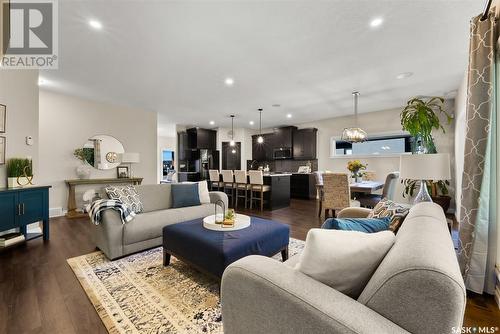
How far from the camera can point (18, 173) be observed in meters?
3.05

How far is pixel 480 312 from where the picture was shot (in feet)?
5.46

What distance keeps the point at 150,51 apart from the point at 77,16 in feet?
2.62

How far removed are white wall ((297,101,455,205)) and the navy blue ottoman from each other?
4922 millimetres

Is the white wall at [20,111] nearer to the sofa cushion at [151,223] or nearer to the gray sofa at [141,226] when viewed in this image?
the gray sofa at [141,226]

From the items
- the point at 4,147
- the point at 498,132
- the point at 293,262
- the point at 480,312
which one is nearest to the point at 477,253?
the point at 480,312

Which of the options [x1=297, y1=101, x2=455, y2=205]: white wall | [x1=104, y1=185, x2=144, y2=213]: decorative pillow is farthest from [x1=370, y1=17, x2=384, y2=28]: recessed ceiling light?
[x1=297, y1=101, x2=455, y2=205]: white wall

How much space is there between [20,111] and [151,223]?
9.16 ft

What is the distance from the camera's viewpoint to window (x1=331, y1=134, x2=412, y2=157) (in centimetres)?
580

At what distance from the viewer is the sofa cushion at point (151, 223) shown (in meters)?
2.59

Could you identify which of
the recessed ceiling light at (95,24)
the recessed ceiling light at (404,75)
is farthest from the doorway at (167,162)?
the recessed ceiling light at (404,75)

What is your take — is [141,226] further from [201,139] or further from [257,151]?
[257,151]

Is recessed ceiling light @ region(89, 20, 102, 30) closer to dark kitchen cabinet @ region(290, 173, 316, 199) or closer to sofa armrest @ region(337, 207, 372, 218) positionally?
sofa armrest @ region(337, 207, 372, 218)

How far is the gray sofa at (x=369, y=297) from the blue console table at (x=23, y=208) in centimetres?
343

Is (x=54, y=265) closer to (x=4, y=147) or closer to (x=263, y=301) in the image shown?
(x=4, y=147)
